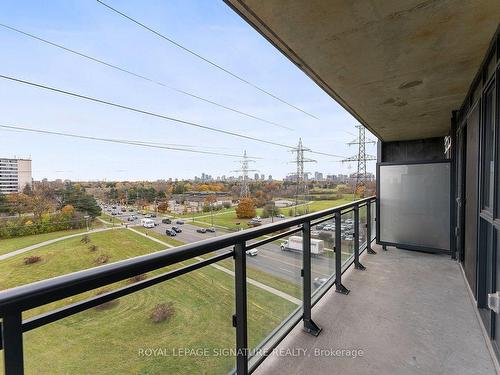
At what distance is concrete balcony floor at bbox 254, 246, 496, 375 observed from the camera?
1.69 m

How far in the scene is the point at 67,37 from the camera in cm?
1098

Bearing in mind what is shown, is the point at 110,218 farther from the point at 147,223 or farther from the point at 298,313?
the point at 298,313

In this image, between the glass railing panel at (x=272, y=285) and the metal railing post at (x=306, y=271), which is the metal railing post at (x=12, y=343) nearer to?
the glass railing panel at (x=272, y=285)

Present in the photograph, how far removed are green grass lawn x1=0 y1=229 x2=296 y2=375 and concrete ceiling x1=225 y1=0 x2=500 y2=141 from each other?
5.31ft

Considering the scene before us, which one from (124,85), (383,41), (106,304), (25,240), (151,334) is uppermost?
(124,85)

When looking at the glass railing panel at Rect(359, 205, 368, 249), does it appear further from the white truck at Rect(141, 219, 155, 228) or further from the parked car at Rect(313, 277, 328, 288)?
the white truck at Rect(141, 219, 155, 228)

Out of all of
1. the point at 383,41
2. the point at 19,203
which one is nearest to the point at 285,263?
the point at 383,41

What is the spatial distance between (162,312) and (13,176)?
796 cm

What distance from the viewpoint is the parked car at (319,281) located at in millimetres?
2425

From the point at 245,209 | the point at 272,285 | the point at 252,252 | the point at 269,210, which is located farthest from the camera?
the point at 245,209

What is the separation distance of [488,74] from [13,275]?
11332mm

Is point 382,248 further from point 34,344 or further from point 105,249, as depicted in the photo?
point 105,249

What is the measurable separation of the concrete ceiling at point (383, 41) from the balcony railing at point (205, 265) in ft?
4.38

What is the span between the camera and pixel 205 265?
50.3 inches
